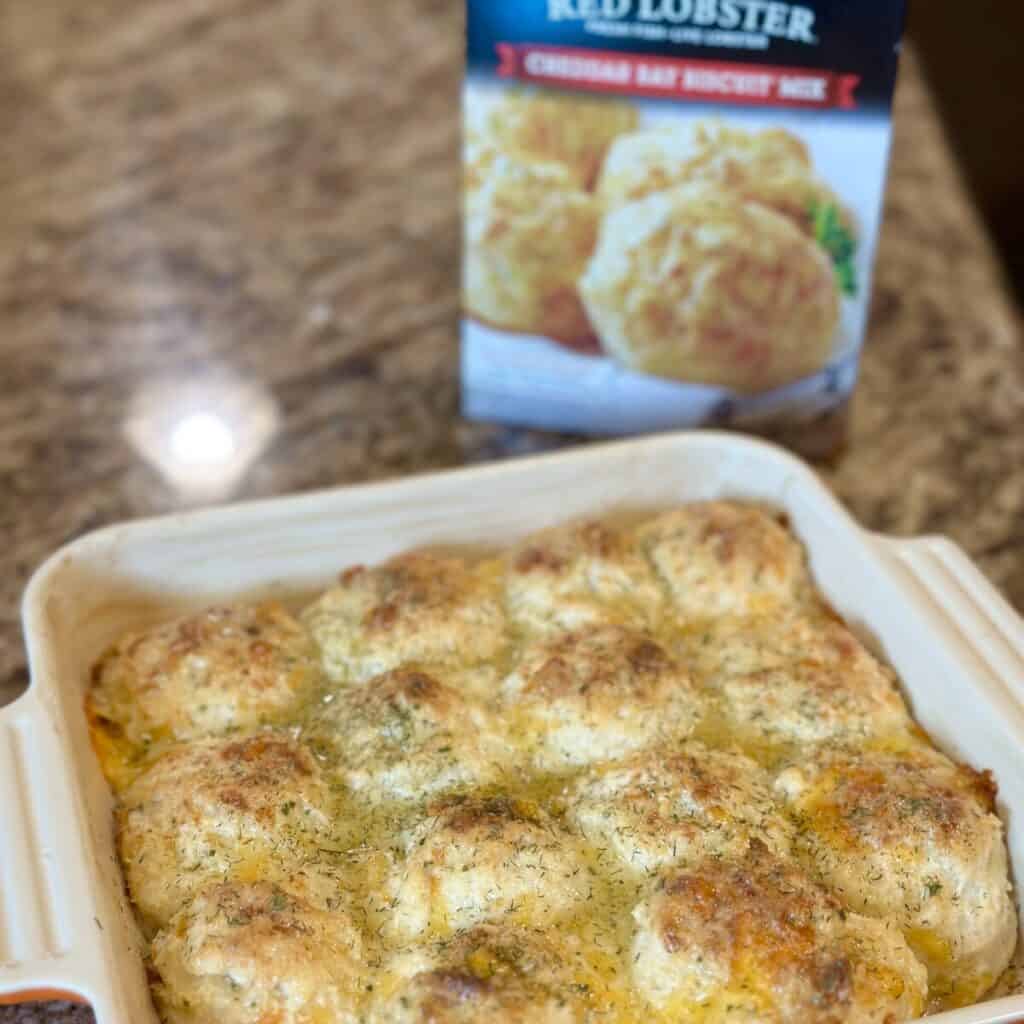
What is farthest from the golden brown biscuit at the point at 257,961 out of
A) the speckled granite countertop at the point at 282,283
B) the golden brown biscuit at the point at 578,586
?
the speckled granite countertop at the point at 282,283

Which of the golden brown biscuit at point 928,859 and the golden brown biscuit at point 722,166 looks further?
the golden brown biscuit at point 722,166

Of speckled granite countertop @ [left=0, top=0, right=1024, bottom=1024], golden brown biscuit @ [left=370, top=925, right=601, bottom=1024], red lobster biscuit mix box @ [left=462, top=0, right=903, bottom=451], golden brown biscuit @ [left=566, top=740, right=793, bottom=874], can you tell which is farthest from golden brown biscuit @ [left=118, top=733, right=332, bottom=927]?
red lobster biscuit mix box @ [left=462, top=0, right=903, bottom=451]

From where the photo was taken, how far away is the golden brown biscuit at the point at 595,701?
1.35 metres

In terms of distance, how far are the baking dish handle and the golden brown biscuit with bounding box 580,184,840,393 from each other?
1.23 feet

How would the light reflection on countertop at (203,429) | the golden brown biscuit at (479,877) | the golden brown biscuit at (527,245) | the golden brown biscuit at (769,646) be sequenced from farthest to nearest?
the light reflection on countertop at (203,429) < the golden brown biscuit at (527,245) < the golden brown biscuit at (769,646) < the golden brown biscuit at (479,877)

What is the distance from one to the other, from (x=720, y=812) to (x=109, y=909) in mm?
551

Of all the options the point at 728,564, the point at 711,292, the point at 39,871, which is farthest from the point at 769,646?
the point at 39,871

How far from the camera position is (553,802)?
1315 mm

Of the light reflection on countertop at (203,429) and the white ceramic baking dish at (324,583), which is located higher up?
the white ceramic baking dish at (324,583)

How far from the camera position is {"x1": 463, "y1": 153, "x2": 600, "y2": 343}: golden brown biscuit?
1.70m

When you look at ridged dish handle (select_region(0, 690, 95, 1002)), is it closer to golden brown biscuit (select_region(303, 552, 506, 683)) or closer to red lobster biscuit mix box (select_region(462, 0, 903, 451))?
golden brown biscuit (select_region(303, 552, 506, 683))

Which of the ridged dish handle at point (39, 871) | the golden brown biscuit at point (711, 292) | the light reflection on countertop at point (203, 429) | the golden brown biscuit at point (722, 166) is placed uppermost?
the golden brown biscuit at point (722, 166)

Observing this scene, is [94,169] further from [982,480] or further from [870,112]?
[982,480]

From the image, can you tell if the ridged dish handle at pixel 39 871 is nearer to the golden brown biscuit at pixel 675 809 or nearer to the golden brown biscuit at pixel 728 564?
the golden brown biscuit at pixel 675 809
